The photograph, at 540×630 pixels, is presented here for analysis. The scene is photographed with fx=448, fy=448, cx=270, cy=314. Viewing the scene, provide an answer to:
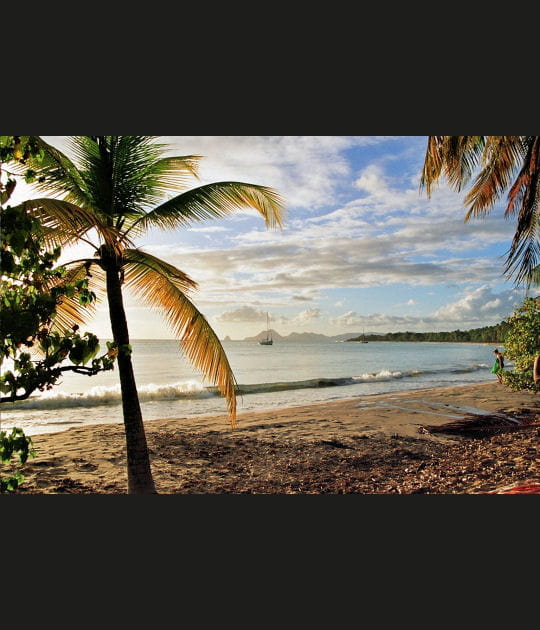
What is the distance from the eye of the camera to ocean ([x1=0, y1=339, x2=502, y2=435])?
4574 mm

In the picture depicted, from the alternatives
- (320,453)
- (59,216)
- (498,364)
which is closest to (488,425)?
(498,364)

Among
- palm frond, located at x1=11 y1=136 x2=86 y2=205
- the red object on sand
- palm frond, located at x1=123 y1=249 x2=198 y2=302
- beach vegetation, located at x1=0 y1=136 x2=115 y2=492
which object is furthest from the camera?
the red object on sand

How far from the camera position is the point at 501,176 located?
3730mm

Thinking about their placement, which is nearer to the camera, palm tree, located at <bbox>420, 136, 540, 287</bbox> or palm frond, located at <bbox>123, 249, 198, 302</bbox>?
palm frond, located at <bbox>123, 249, 198, 302</bbox>

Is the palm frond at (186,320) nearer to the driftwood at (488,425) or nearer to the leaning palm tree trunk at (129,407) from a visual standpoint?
the leaning palm tree trunk at (129,407)

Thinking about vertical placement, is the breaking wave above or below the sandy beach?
above

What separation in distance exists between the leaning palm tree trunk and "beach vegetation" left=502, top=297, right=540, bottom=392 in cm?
367

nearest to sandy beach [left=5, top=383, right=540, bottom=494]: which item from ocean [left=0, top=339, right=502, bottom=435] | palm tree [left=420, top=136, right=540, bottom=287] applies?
ocean [left=0, top=339, right=502, bottom=435]

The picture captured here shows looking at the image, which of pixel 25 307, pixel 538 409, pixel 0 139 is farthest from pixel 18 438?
pixel 538 409

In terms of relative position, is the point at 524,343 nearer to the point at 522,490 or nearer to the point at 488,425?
the point at 488,425

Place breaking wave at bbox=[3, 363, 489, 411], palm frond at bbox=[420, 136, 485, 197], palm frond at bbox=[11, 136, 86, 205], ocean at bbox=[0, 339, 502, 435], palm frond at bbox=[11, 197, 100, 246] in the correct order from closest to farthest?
palm frond at bbox=[11, 197, 100, 246], palm frond at bbox=[11, 136, 86, 205], palm frond at bbox=[420, 136, 485, 197], ocean at bbox=[0, 339, 502, 435], breaking wave at bbox=[3, 363, 489, 411]

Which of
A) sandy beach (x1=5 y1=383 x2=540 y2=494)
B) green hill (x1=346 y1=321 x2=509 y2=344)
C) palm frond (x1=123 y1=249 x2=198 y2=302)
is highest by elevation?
palm frond (x1=123 y1=249 x2=198 y2=302)

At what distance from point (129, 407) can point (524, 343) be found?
12.9ft

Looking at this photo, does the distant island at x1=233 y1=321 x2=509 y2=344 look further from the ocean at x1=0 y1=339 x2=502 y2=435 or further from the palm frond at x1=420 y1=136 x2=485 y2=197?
the palm frond at x1=420 y1=136 x2=485 y2=197
